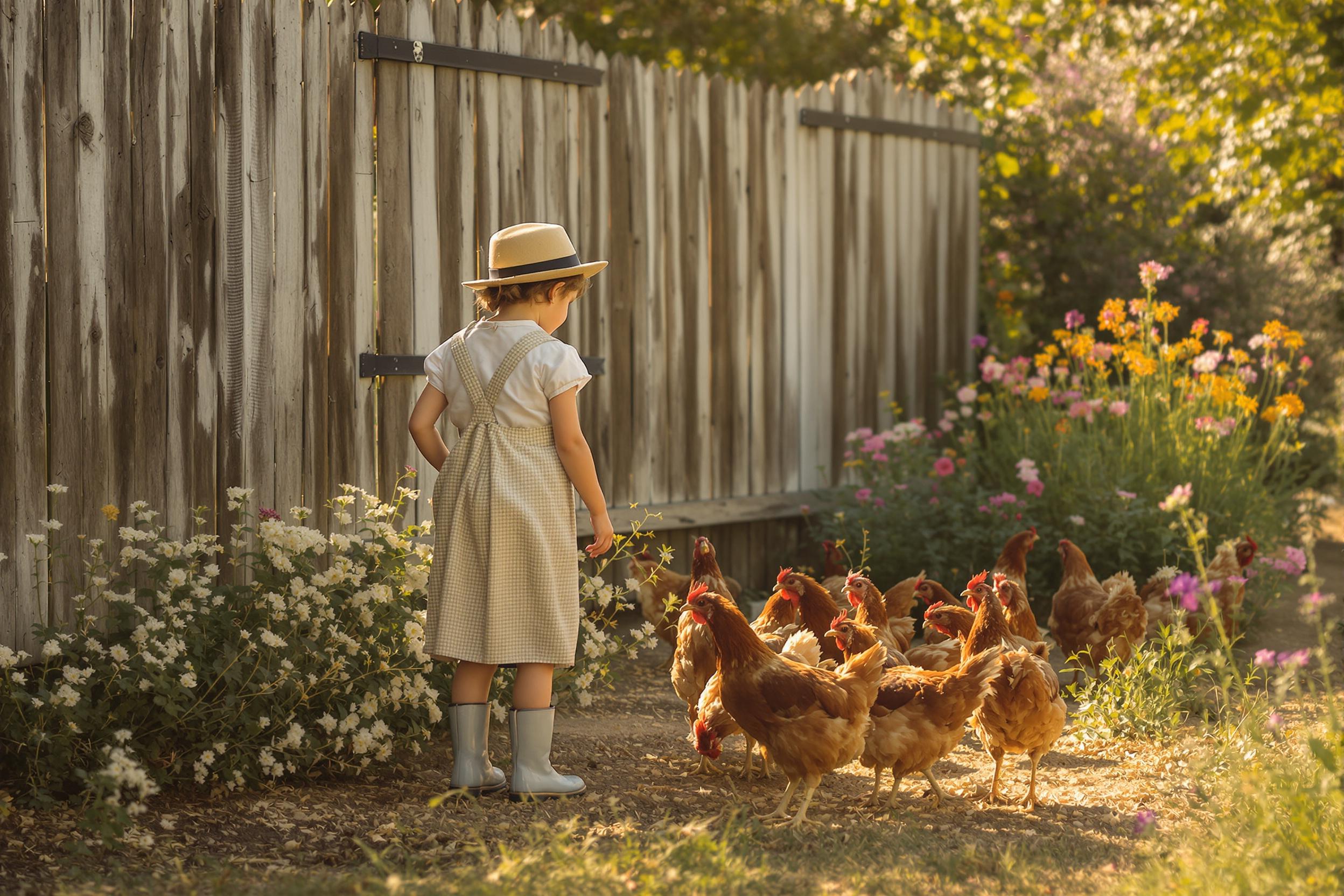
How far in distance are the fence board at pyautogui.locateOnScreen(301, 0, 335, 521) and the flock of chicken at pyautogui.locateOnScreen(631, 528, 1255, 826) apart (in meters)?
1.55

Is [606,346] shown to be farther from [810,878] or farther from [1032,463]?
[810,878]

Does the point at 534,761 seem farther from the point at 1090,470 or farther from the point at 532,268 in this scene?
the point at 1090,470

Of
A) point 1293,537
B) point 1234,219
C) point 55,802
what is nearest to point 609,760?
point 55,802

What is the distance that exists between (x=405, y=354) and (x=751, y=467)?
7.19ft

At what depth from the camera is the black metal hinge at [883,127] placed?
6676 millimetres

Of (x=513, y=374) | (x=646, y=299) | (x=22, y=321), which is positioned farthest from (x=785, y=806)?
(x=646, y=299)

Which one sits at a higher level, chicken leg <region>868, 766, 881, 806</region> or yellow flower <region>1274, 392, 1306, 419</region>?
yellow flower <region>1274, 392, 1306, 419</region>

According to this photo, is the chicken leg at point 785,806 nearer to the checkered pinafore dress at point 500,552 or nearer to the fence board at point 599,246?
the checkered pinafore dress at point 500,552

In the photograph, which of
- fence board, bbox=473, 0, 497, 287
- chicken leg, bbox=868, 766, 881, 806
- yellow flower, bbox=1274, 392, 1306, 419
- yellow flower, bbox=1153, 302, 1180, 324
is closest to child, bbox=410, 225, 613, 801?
chicken leg, bbox=868, 766, 881, 806

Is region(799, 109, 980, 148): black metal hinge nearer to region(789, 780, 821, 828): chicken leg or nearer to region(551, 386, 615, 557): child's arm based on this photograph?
region(551, 386, 615, 557): child's arm

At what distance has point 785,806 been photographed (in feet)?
11.7

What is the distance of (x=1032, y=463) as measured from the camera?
239 inches

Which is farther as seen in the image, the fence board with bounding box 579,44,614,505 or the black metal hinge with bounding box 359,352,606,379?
the fence board with bounding box 579,44,614,505

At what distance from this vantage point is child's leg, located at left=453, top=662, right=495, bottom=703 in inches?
143
